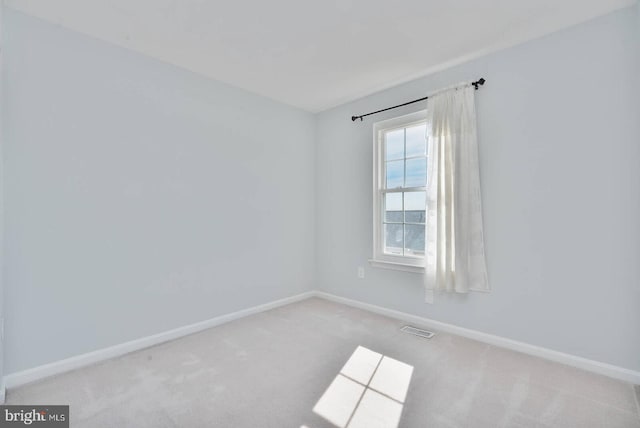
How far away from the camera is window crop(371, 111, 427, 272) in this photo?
3.19m

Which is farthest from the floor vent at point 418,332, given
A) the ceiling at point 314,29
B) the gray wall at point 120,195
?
the ceiling at point 314,29

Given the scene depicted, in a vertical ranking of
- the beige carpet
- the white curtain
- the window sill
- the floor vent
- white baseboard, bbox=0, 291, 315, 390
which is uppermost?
the white curtain

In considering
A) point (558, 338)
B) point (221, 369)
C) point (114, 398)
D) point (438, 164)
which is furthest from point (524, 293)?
point (114, 398)

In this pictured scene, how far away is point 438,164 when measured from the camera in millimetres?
2803

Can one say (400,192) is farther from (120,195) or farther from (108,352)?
(108,352)

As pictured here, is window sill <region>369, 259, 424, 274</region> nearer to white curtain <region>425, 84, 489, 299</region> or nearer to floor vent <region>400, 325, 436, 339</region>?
white curtain <region>425, 84, 489, 299</region>

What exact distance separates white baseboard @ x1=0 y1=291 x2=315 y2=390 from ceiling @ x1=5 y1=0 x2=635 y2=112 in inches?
95.4

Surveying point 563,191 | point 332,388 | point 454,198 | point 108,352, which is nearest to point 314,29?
point 454,198

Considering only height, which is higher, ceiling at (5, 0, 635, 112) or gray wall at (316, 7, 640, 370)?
ceiling at (5, 0, 635, 112)

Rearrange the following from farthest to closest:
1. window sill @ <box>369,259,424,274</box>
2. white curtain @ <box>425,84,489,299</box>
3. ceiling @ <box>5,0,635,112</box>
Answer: window sill @ <box>369,259,424,274</box>, white curtain @ <box>425,84,489,299</box>, ceiling @ <box>5,0,635,112</box>

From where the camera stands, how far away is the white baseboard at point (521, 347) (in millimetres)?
2072

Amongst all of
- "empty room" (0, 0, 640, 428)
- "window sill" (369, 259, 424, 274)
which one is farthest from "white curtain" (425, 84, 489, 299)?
"window sill" (369, 259, 424, 274)

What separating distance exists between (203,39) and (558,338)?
11.7 feet

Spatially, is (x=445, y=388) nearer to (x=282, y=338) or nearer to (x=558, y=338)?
(x=558, y=338)
